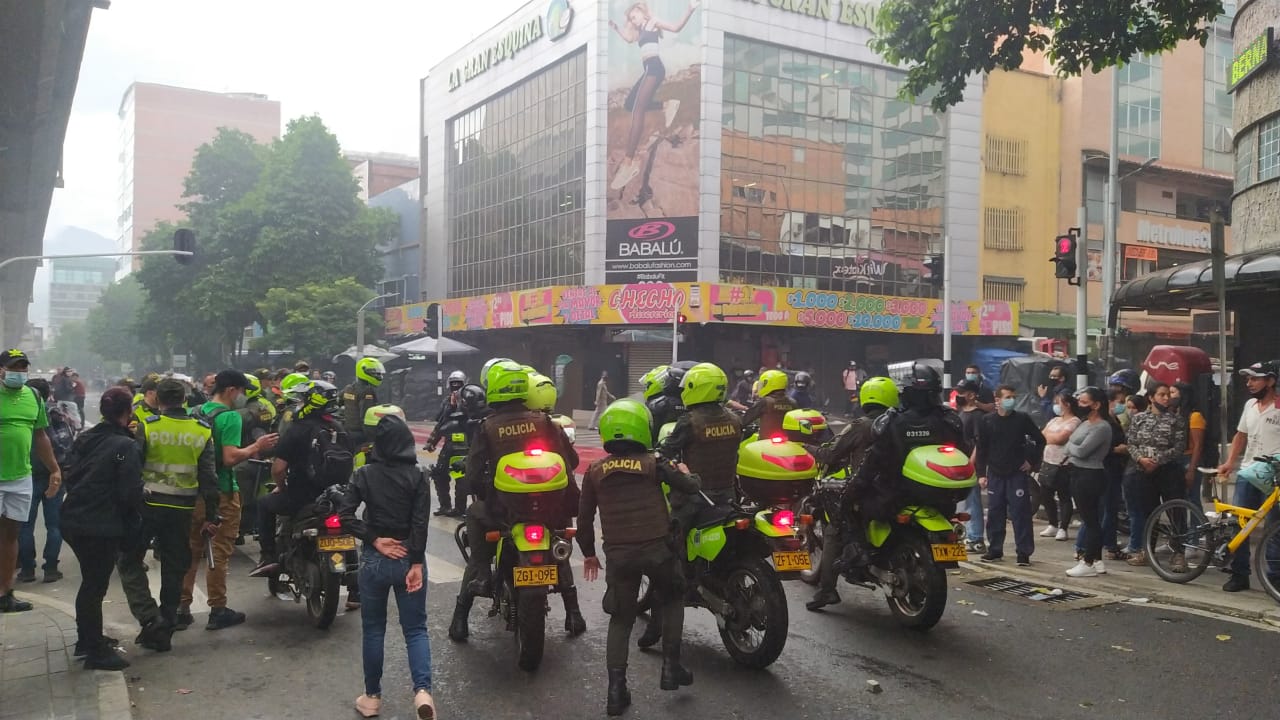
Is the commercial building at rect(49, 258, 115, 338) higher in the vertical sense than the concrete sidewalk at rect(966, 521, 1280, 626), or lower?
higher

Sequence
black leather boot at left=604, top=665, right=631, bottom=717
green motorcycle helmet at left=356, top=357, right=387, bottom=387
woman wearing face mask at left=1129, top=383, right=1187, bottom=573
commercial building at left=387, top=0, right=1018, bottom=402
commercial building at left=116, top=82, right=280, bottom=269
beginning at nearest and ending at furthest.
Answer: black leather boot at left=604, top=665, right=631, bottom=717 → woman wearing face mask at left=1129, top=383, right=1187, bottom=573 → green motorcycle helmet at left=356, top=357, right=387, bottom=387 → commercial building at left=387, top=0, right=1018, bottom=402 → commercial building at left=116, top=82, right=280, bottom=269

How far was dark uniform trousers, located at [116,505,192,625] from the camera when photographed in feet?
20.5

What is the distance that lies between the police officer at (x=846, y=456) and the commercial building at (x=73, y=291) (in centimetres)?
18774

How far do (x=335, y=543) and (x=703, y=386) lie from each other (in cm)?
278

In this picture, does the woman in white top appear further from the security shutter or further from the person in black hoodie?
the security shutter

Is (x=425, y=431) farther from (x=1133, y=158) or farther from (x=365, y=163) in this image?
(x=365, y=163)

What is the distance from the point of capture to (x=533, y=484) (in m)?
5.57

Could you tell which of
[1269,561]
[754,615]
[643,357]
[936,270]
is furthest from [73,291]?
[1269,561]

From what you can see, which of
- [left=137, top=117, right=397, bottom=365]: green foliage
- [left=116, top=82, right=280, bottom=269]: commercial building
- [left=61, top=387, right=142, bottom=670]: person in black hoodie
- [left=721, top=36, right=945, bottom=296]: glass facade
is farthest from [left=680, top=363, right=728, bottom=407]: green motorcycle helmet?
[left=116, top=82, right=280, bottom=269]: commercial building

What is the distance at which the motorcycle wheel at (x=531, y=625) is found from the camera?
552 cm

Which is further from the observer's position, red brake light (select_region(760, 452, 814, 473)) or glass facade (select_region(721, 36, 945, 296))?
glass facade (select_region(721, 36, 945, 296))

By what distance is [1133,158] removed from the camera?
131 feet

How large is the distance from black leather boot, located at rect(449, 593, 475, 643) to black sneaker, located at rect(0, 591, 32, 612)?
350cm

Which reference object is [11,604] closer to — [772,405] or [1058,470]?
[772,405]
